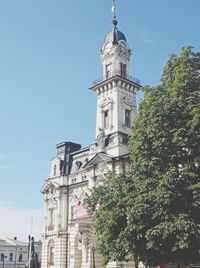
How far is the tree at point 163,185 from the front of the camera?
23.6 m

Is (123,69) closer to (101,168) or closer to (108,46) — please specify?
(108,46)

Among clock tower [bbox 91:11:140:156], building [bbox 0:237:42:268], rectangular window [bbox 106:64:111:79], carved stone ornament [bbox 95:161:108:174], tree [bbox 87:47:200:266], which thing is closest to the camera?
tree [bbox 87:47:200:266]

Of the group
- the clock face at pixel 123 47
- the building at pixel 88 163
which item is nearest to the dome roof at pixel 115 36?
the building at pixel 88 163

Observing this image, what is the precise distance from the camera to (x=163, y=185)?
23.8 metres

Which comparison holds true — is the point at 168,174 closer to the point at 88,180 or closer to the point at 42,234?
the point at 88,180

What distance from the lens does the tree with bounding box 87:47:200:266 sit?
2362 centimetres

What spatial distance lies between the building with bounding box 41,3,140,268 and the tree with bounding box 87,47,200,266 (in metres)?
19.5

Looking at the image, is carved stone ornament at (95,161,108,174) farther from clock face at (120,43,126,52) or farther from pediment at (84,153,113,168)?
clock face at (120,43,126,52)

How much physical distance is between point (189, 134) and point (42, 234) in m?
41.7

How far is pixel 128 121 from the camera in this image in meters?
54.9

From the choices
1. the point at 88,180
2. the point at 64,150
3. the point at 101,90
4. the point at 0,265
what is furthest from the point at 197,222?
the point at 0,265

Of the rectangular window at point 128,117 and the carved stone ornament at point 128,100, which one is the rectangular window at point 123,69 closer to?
the carved stone ornament at point 128,100

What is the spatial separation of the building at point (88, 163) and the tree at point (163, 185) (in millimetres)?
19454

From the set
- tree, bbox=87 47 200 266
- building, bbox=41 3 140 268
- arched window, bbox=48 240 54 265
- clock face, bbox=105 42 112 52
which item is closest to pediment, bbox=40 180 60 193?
building, bbox=41 3 140 268
